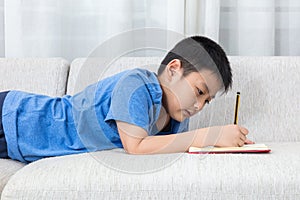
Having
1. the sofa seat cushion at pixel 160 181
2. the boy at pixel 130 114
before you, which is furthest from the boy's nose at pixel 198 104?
the sofa seat cushion at pixel 160 181

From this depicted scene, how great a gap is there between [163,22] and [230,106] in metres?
0.52

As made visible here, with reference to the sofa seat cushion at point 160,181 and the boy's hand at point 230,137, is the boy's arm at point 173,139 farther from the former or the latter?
the sofa seat cushion at point 160,181

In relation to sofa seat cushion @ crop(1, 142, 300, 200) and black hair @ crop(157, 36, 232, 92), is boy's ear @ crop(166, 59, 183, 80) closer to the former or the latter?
black hair @ crop(157, 36, 232, 92)

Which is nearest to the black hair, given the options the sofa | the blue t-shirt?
the blue t-shirt

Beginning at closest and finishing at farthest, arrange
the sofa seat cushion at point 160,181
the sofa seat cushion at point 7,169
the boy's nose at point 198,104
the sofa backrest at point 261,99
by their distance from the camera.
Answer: the sofa seat cushion at point 160,181 → the sofa seat cushion at point 7,169 → the boy's nose at point 198,104 → the sofa backrest at point 261,99

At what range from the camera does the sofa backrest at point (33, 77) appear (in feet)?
6.16

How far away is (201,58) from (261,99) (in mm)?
323

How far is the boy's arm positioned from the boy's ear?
7.8 inches

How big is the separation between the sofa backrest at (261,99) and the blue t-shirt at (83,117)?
0.16 metres

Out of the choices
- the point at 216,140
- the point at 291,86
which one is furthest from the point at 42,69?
the point at 291,86

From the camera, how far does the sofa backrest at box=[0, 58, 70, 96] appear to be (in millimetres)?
1877

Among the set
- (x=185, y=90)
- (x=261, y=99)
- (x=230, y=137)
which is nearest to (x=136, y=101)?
(x=185, y=90)

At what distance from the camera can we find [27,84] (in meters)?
1.88

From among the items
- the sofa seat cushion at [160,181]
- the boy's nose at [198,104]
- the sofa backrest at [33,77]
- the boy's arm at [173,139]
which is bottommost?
the sofa seat cushion at [160,181]
